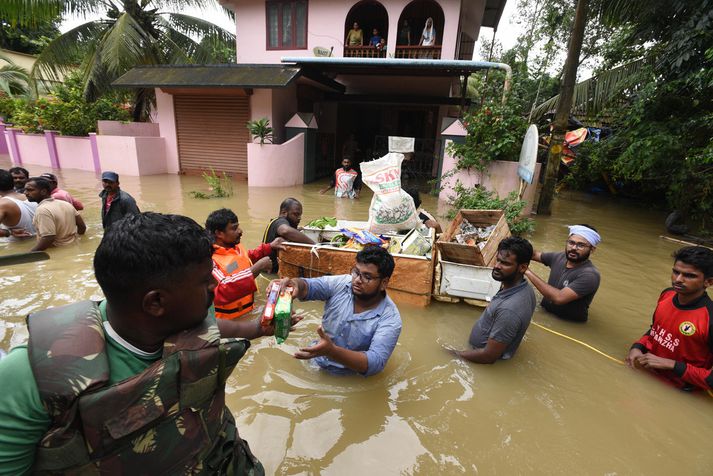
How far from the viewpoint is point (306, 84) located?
41.9 ft

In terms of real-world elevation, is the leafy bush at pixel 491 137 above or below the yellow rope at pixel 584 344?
above

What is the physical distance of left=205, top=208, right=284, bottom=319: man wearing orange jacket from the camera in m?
3.23

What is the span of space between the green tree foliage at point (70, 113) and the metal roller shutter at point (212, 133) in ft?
10.4

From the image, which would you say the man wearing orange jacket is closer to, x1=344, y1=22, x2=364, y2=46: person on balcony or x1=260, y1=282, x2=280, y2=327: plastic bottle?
x1=260, y1=282, x2=280, y2=327: plastic bottle

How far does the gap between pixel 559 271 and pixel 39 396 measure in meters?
4.31

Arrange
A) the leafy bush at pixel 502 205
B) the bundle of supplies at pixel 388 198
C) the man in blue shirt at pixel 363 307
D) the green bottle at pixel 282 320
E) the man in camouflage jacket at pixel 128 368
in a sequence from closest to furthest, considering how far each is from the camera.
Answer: the man in camouflage jacket at pixel 128 368, the green bottle at pixel 282 320, the man in blue shirt at pixel 363 307, the bundle of supplies at pixel 388 198, the leafy bush at pixel 502 205

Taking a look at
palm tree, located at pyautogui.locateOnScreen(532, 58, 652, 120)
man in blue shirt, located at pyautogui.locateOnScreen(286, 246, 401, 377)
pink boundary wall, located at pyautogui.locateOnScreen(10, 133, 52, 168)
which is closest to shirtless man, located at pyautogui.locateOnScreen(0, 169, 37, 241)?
man in blue shirt, located at pyautogui.locateOnScreen(286, 246, 401, 377)

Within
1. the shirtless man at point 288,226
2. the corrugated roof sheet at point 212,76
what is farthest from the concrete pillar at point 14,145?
the shirtless man at point 288,226

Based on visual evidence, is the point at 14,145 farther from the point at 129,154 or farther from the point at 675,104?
the point at 675,104

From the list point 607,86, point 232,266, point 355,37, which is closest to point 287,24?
point 355,37

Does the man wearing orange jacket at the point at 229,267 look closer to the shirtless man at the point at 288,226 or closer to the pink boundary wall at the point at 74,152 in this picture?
the shirtless man at the point at 288,226

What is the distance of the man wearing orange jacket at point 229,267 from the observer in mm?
3232

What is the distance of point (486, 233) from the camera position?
16.0 ft

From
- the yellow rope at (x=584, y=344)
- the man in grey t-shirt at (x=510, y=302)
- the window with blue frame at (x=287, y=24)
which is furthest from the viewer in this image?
the window with blue frame at (x=287, y=24)
